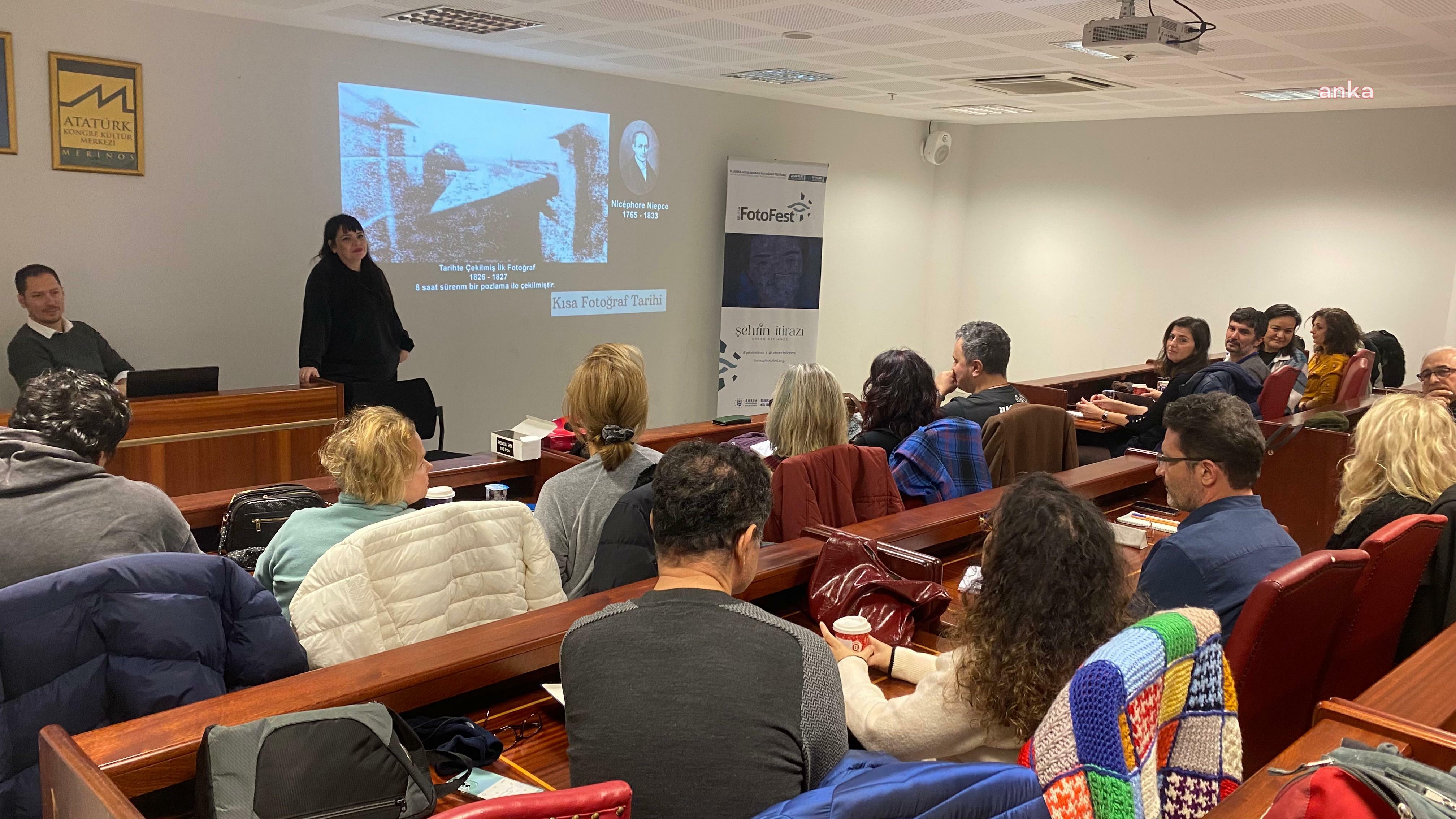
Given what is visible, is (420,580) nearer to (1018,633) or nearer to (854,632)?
(854,632)

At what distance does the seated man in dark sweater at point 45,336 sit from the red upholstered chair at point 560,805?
434cm

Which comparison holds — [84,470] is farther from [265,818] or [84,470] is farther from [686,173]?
[686,173]

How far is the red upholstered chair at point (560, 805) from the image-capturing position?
39.9 inches

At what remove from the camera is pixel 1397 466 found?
2836 mm

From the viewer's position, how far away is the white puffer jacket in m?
2.05

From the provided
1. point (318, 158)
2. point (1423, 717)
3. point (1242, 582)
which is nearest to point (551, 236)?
point (318, 158)

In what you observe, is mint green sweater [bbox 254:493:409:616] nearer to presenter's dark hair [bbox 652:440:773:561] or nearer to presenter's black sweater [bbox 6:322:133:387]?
presenter's dark hair [bbox 652:440:773:561]

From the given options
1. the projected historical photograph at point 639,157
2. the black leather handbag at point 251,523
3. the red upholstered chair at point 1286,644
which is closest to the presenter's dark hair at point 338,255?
the projected historical photograph at point 639,157

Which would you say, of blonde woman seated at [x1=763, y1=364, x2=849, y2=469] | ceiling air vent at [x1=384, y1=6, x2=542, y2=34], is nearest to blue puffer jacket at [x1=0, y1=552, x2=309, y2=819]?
blonde woman seated at [x1=763, y1=364, x2=849, y2=469]

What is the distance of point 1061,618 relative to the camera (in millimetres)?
1617

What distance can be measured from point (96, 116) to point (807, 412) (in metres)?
3.88

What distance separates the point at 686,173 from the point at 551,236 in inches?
52.8

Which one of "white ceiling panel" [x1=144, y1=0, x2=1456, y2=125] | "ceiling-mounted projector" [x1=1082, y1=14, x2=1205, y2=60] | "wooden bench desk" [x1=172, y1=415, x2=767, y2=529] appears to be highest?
"white ceiling panel" [x1=144, y1=0, x2=1456, y2=125]

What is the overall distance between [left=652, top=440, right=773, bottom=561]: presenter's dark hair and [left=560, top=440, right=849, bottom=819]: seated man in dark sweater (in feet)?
0.36
